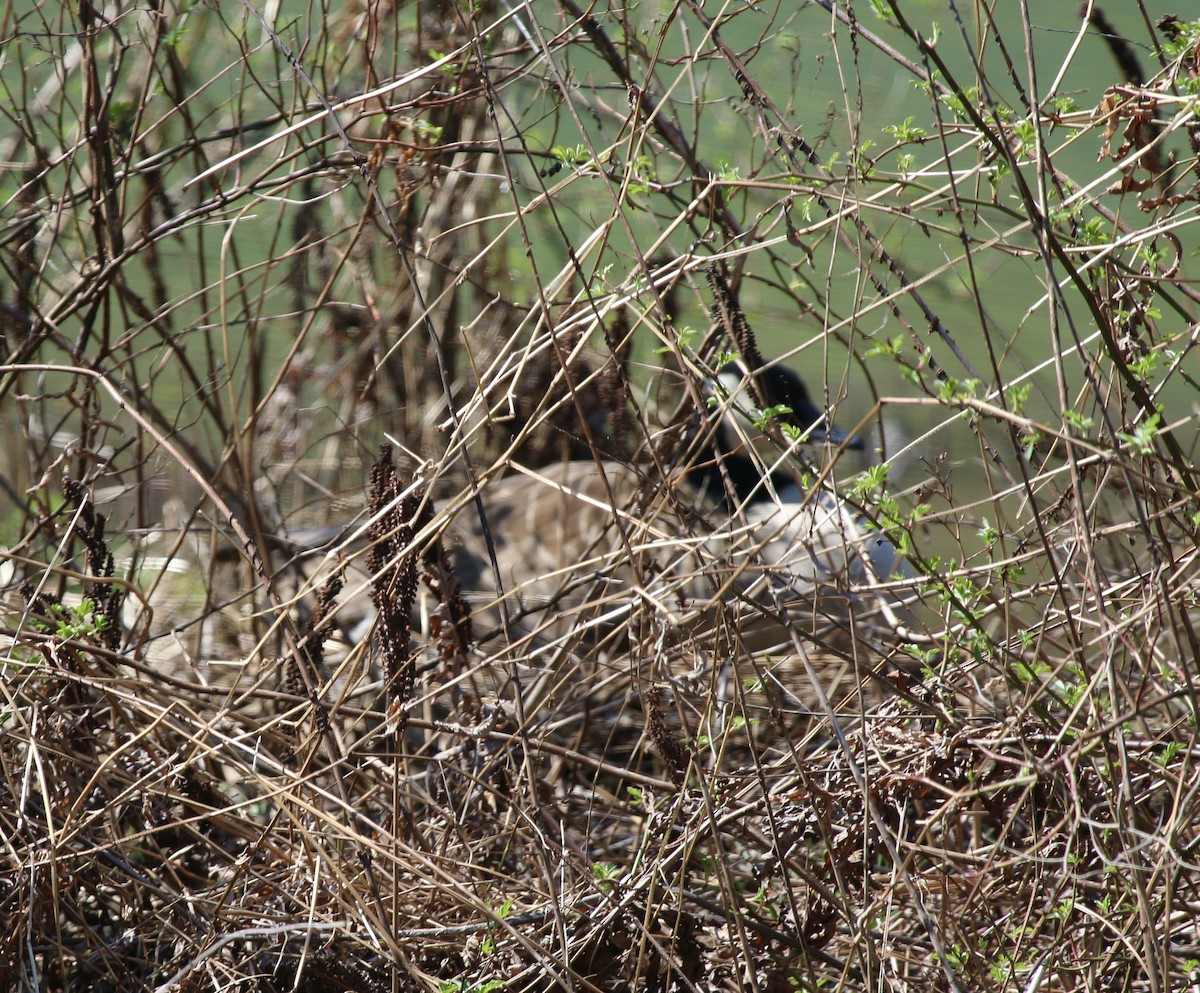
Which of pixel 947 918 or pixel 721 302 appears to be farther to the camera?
pixel 721 302

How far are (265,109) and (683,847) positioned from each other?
3.70 m

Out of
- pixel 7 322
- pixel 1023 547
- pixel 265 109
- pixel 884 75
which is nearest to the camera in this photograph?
pixel 1023 547

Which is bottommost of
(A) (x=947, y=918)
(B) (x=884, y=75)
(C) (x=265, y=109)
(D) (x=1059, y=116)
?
(A) (x=947, y=918)

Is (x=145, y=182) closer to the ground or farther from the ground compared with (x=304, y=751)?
farther from the ground

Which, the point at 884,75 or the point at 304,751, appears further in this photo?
the point at 884,75

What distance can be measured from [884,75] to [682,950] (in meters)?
3.14

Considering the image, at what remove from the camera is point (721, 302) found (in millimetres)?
1351

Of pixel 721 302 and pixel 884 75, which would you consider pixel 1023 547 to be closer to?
pixel 721 302

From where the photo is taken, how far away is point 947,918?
118 centimetres

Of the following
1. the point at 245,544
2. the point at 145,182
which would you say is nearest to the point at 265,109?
the point at 145,182

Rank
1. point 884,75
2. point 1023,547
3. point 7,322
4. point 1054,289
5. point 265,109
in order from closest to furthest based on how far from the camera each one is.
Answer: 1. point 1054,289
2. point 1023,547
3. point 7,322
4. point 884,75
5. point 265,109

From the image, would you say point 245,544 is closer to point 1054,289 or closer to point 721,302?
point 721,302

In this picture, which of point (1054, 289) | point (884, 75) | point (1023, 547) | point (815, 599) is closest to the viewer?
point (1054, 289)

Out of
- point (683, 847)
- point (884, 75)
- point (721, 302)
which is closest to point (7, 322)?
point (721, 302)
